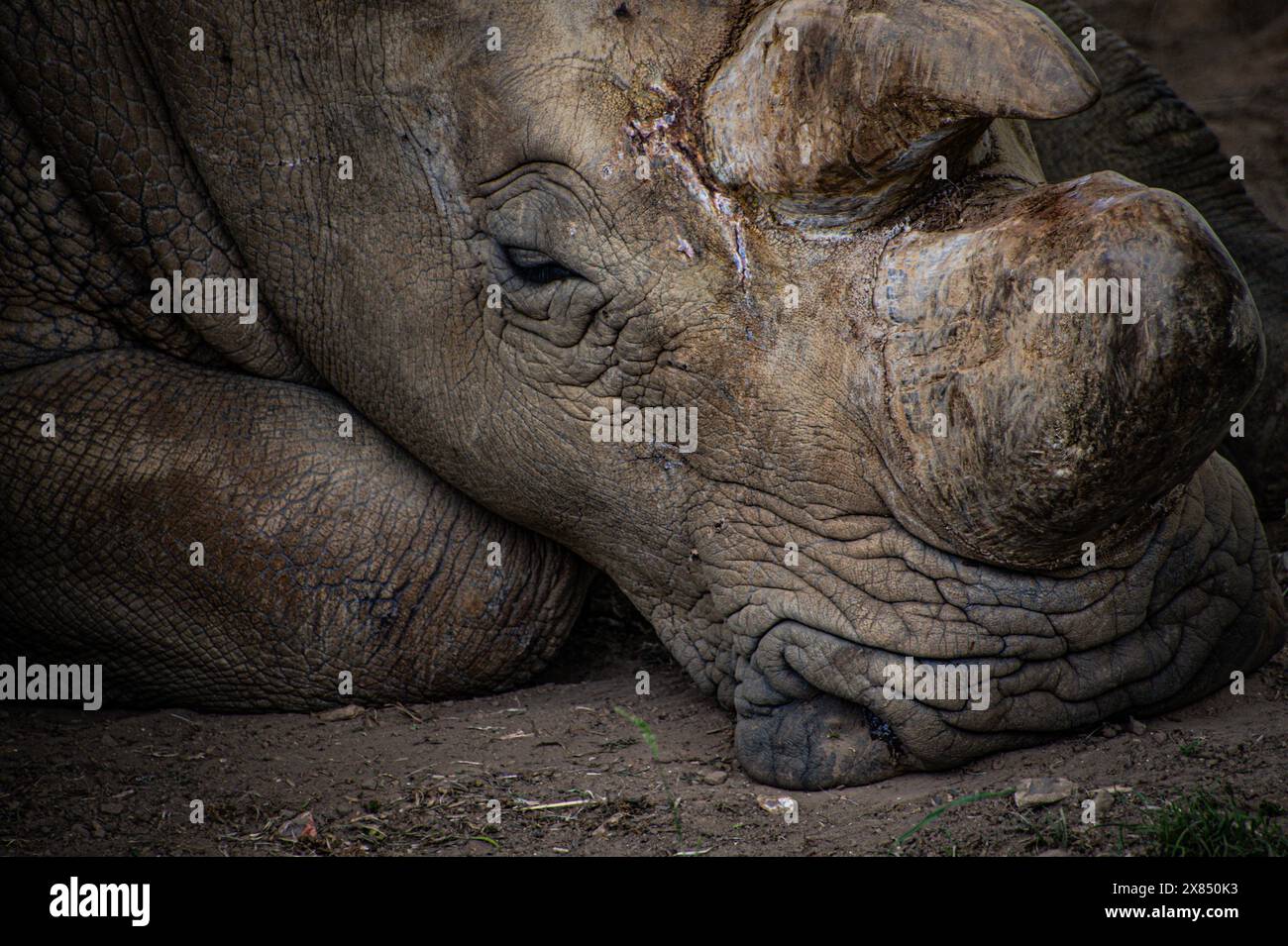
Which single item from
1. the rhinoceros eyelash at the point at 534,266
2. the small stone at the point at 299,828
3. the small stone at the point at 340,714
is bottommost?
the small stone at the point at 299,828

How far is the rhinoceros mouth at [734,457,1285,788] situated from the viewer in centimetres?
328

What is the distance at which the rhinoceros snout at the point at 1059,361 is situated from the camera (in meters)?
2.80

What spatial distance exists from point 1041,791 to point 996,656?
1.03ft

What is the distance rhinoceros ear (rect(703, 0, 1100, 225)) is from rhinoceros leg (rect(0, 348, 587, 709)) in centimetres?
138

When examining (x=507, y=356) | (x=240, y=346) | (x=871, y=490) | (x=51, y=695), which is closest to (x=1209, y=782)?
(x=871, y=490)

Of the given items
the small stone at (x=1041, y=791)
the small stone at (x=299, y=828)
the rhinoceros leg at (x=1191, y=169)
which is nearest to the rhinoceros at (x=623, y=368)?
the small stone at (x=1041, y=791)

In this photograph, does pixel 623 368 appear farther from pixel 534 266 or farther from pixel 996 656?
pixel 996 656

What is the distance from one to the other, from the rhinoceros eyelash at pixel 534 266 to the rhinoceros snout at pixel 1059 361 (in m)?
0.83

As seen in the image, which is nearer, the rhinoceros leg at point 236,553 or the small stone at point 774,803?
the small stone at point 774,803

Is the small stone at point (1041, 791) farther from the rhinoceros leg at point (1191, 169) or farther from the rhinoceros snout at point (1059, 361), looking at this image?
the rhinoceros leg at point (1191, 169)

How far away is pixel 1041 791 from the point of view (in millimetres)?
3152

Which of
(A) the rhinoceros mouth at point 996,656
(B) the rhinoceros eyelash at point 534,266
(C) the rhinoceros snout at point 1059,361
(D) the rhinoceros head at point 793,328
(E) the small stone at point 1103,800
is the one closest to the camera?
(C) the rhinoceros snout at point 1059,361

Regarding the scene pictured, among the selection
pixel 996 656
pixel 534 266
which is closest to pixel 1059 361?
pixel 996 656

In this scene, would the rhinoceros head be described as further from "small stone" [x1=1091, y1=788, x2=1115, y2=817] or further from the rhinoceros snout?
"small stone" [x1=1091, y1=788, x2=1115, y2=817]
